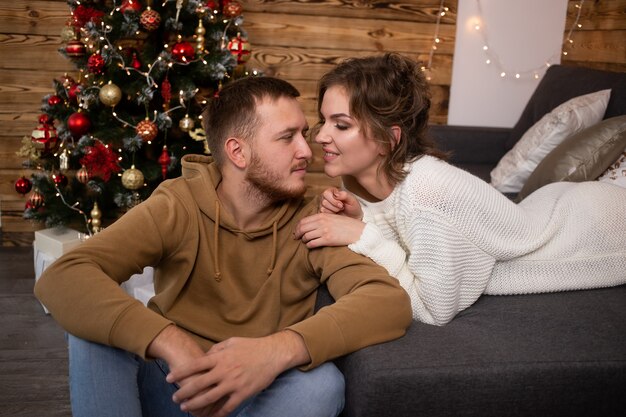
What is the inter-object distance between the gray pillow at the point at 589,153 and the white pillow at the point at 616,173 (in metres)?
0.02

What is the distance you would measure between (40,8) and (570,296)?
9.48 ft

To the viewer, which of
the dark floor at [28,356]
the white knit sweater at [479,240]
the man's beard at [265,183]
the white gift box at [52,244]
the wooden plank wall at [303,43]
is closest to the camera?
the white knit sweater at [479,240]

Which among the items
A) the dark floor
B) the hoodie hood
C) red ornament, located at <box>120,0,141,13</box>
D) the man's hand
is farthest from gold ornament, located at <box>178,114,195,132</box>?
the man's hand

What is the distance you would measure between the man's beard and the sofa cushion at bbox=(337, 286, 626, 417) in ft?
1.52

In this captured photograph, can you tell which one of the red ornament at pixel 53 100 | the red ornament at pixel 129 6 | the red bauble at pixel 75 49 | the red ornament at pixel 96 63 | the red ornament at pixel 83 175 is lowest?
the red ornament at pixel 83 175

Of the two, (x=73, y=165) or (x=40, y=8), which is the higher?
(x=40, y=8)

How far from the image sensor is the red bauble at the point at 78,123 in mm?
2768

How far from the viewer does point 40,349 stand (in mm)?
2430

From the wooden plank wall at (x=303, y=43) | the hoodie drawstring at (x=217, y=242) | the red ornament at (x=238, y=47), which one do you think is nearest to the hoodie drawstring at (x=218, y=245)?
the hoodie drawstring at (x=217, y=242)

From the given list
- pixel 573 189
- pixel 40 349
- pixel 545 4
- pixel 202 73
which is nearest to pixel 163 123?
pixel 202 73

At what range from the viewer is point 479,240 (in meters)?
1.57

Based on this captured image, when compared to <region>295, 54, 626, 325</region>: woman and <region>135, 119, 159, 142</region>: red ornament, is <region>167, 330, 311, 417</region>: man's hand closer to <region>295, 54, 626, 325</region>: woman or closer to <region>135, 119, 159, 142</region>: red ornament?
<region>295, 54, 626, 325</region>: woman

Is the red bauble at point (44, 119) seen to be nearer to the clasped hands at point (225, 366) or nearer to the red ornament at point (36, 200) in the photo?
the red ornament at point (36, 200)

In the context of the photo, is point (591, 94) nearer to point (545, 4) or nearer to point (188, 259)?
point (545, 4)
